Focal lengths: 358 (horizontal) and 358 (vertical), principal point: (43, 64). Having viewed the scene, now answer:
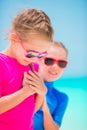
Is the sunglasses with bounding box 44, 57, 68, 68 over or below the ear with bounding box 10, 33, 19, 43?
below

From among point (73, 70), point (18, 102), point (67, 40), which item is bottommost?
point (73, 70)

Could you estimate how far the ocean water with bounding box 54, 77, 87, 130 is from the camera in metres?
2.18

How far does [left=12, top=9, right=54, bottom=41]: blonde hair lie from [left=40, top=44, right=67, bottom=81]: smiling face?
35 centimetres

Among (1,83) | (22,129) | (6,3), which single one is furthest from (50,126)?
(6,3)

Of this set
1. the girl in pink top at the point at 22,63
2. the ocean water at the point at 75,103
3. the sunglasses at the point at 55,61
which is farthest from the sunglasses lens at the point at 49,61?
the ocean water at the point at 75,103

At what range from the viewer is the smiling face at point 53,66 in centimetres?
137

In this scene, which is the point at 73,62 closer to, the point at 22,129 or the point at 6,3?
the point at 6,3

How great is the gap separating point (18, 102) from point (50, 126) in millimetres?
424

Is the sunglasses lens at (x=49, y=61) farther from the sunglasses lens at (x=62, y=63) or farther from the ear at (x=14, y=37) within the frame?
the ear at (x=14, y=37)

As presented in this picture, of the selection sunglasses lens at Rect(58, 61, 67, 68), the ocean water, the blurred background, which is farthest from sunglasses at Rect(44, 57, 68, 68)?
the blurred background

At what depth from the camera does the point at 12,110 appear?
1023 mm

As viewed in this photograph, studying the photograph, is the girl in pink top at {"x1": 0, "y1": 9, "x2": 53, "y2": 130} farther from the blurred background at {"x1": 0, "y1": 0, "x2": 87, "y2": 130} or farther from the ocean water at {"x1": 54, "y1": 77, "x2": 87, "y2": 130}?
the blurred background at {"x1": 0, "y1": 0, "x2": 87, "y2": 130}

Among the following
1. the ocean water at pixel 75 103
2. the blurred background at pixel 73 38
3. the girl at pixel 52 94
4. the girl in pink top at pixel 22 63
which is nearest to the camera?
the girl in pink top at pixel 22 63

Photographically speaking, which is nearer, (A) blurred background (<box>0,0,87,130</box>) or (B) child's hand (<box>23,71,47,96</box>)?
(B) child's hand (<box>23,71,47,96</box>)
